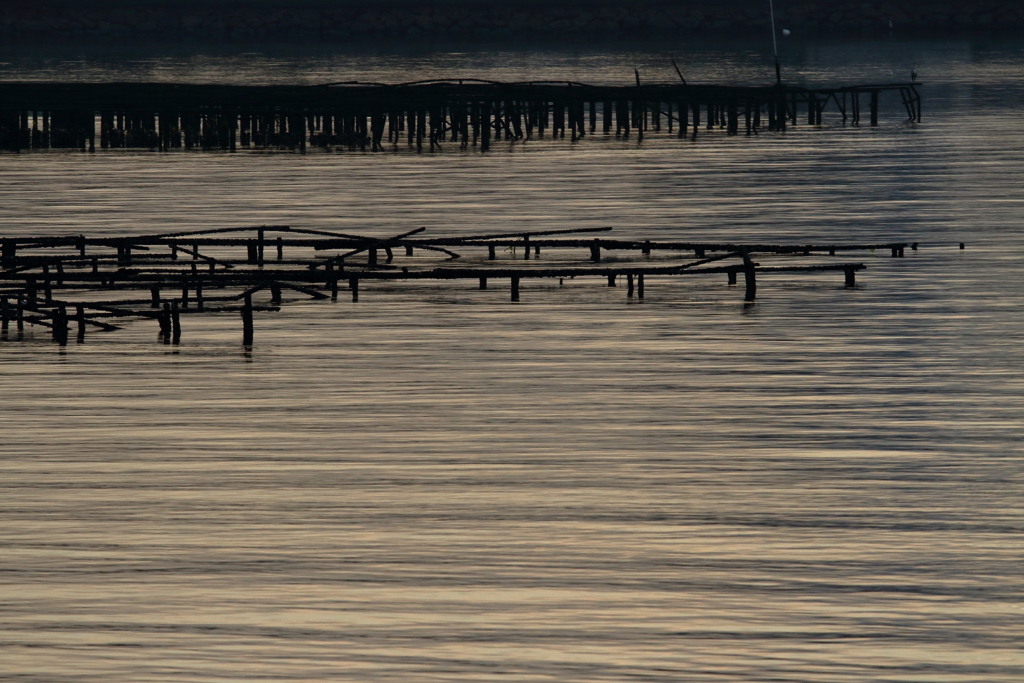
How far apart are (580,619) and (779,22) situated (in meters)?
159

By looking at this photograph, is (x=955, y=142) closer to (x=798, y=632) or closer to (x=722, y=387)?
(x=722, y=387)

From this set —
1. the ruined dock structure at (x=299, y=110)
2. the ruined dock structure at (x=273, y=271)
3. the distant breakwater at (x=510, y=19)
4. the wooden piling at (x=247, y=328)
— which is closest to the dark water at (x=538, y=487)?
the wooden piling at (x=247, y=328)

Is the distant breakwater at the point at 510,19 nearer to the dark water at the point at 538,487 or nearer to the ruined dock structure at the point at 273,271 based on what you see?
the ruined dock structure at the point at 273,271

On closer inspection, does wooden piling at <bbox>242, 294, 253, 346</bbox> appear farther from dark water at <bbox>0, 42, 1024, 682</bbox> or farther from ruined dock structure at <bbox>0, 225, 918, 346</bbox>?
dark water at <bbox>0, 42, 1024, 682</bbox>

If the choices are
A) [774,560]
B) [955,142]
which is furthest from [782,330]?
[955,142]

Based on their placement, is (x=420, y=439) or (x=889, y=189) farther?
(x=889, y=189)

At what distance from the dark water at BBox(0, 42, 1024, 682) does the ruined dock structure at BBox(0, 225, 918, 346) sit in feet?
1.82

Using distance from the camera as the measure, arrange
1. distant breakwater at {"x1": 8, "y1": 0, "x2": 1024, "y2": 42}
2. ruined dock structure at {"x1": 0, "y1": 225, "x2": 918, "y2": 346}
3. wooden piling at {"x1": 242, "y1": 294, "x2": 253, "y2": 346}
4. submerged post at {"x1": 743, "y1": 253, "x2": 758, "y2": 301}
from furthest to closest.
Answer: distant breakwater at {"x1": 8, "y1": 0, "x2": 1024, "y2": 42} → submerged post at {"x1": 743, "y1": 253, "x2": 758, "y2": 301} → ruined dock structure at {"x1": 0, "y1": 225, "x2": 918, "y2": 346} → wooden piling at {"x1": 242, "y1": 294, "x2": 253, "y2": 346}

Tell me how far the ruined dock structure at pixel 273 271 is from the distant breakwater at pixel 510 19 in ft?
424

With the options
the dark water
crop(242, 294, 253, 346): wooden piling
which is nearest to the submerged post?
the dark water

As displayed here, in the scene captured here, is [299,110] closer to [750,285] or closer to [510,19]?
[750,285]

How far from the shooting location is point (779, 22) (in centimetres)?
16675

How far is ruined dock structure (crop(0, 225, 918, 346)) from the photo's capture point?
84.8 feet

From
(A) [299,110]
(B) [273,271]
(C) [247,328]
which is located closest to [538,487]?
(C) [247,328]
